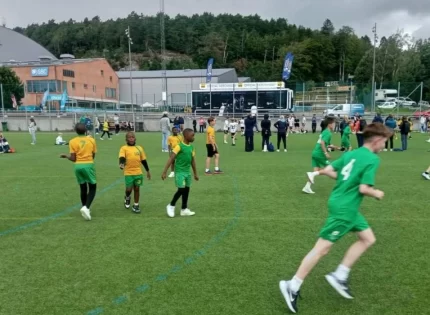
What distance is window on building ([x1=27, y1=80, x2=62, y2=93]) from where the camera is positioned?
56.3 m

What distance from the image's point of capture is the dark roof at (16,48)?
84.1 meters

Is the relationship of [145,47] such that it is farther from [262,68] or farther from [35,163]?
[35,163]

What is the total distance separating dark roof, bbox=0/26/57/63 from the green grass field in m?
84.8

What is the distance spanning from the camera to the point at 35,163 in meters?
15.5

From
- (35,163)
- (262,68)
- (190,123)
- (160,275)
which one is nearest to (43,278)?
(160,275)

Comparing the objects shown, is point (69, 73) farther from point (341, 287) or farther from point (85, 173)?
point (341, 287)

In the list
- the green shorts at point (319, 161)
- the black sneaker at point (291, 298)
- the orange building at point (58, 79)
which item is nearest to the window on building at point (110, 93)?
the orange building at point (58, 79)

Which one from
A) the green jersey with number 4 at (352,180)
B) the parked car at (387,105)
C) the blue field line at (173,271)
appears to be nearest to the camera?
the green jersey with number 4 at (352,180)

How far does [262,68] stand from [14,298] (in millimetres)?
97709

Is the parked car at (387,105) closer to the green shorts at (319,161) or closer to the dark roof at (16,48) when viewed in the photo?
the green shorts at (319,161)

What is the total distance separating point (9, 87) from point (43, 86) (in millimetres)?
11603

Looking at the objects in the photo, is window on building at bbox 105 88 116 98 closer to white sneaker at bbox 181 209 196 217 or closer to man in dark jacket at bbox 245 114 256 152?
man in dark jacket at bbox 245 114 256 152

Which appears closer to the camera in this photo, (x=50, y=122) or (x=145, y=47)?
(x=50, y=122)

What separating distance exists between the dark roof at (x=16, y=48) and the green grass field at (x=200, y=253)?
8481 cm
